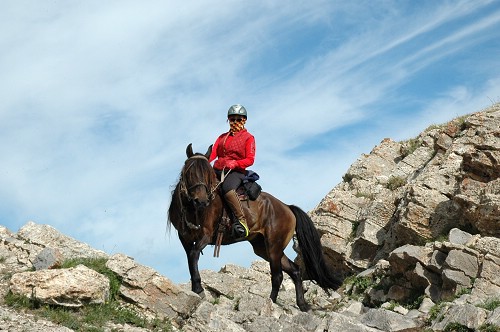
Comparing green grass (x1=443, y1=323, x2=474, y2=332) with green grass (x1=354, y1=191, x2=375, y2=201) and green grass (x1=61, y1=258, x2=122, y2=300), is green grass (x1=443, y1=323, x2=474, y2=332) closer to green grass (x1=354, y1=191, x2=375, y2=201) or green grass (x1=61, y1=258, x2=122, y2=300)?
green grass (x1=61, y1=258, x2=122, y2=300)

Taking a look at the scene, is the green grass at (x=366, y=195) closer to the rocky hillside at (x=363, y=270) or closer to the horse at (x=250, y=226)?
the rocky hillside at (x=363, y=270)

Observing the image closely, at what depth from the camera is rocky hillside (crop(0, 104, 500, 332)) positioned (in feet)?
31.8

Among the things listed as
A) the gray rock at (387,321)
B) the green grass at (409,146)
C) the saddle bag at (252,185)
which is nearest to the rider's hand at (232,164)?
the saddle bag at (252,185)

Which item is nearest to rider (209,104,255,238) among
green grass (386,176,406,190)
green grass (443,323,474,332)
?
green grass (443,323,474,332)

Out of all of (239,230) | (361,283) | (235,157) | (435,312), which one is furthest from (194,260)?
(361,283)

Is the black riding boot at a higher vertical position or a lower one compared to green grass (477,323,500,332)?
higher

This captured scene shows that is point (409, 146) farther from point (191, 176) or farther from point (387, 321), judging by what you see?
point (191, 176)

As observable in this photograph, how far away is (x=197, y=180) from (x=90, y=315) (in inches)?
155

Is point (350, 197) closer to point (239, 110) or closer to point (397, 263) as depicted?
point (397, 263)

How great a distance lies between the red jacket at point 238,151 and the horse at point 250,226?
0.59 m

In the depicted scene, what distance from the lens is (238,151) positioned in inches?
556

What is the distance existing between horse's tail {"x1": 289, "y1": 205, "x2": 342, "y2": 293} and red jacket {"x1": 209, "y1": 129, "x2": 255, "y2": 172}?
8.01ft

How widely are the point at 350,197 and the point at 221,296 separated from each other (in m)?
7.90

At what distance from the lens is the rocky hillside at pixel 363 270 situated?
31.8 ft
